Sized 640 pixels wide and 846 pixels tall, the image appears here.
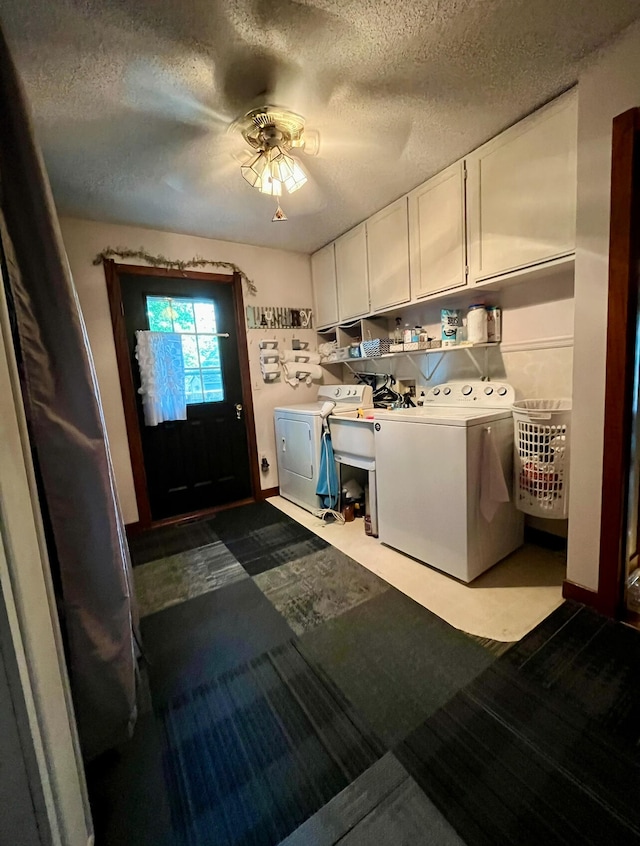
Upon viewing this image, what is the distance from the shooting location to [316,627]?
162cm

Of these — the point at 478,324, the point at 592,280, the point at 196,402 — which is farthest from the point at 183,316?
the point at 592,280

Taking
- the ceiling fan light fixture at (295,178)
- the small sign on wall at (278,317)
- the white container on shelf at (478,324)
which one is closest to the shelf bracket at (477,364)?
the white container on shelf at (478,324)

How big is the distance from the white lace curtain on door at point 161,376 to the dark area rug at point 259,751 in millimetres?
1993

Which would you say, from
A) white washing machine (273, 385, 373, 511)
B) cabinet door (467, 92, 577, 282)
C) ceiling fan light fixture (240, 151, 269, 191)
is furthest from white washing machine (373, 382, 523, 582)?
ceiling fan light fixture (240, 151, 269, 191)

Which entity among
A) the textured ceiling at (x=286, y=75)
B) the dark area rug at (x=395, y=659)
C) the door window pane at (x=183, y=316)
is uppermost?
the textured ceiling at (x=286, y=75)

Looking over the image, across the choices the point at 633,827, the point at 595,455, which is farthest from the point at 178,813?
the point at 595,455

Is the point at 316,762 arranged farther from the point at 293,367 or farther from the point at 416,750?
the point at 293,367

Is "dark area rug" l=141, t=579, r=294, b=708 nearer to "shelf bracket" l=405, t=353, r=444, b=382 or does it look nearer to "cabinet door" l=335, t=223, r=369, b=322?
"shelf bracket" l=405, t=353, r=444, b=382

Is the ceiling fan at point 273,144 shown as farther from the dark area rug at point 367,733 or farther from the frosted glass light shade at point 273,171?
the dark area rug at point 367,733

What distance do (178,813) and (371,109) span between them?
264cm

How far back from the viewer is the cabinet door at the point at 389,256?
2410 millimetres

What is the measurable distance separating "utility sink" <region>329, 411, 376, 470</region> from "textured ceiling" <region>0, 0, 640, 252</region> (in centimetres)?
152

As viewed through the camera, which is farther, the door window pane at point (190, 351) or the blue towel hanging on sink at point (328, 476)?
the door window pane at point (190, 351)

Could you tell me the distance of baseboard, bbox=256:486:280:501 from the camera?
3334mm
